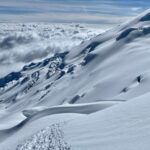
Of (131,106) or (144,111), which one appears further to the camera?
(131,106)

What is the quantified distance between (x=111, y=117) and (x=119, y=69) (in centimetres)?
5994

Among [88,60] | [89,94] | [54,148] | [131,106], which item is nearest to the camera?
[54,148]

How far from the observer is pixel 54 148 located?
17.8m

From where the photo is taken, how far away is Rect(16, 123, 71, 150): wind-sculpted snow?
18.0 m

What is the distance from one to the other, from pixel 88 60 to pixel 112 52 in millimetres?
9965

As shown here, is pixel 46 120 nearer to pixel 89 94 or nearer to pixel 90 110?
pixel 90 110

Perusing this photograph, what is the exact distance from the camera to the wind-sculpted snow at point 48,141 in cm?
1802

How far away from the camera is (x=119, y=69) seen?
79.4m

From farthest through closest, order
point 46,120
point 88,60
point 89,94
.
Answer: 1. point 88,60
2. point 89,94
3. point 46,120

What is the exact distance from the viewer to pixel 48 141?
18.9m

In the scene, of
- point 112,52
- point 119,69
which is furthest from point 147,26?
point 119,69

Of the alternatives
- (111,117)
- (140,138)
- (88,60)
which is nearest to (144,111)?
(111,117)

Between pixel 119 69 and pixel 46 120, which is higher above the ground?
pixel 119 69

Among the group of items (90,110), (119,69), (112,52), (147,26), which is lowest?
(90,110)
